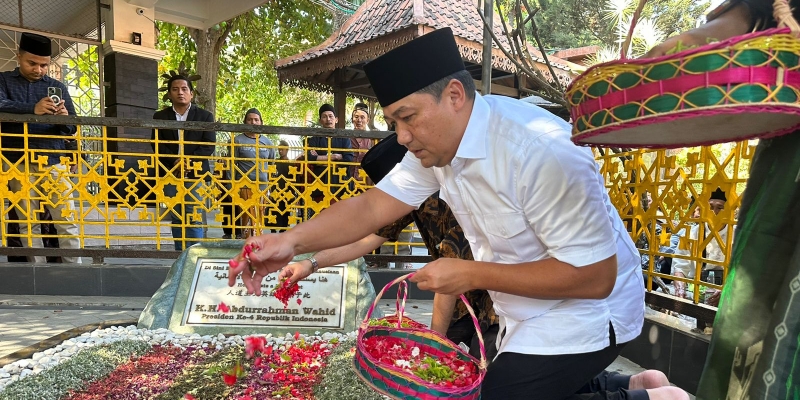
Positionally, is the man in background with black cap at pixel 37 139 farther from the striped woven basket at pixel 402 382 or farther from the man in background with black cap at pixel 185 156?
the striped woven basket at pixel 402 382

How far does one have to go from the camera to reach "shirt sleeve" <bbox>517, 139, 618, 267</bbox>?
1.53 meters

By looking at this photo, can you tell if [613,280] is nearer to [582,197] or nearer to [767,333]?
[582,197]

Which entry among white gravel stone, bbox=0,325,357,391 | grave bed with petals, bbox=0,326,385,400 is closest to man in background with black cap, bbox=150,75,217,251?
white gravel stone, bbox=0,325,357,391

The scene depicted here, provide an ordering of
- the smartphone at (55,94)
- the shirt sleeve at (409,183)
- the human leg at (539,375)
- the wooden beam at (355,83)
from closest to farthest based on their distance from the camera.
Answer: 1. the human leg at (539,375)
2. the shirt sleeve at (409,183)
3. the smartphone at (55,94)
4. the wooden beam at (355,83)

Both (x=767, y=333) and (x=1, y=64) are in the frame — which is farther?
(x=1, y=64)

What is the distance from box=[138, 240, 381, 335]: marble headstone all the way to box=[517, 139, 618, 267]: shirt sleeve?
242cm

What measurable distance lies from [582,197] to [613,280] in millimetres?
270

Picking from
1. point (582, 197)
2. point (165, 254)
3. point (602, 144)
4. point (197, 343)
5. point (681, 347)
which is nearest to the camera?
point (602, 144)

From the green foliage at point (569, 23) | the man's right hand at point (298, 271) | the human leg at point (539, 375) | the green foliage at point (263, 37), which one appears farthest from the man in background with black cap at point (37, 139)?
the green foliage at point (569, 23)

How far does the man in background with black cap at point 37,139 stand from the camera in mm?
5074

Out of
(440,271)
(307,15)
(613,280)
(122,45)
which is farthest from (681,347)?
(307,15)

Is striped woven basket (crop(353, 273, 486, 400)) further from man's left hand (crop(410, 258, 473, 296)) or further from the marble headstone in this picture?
the marble headstone

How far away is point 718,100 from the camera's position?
1001 millimetres

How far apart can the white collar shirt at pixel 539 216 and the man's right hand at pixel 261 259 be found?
0.61 meters
